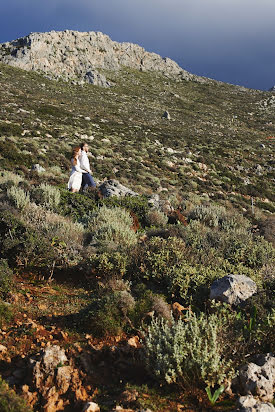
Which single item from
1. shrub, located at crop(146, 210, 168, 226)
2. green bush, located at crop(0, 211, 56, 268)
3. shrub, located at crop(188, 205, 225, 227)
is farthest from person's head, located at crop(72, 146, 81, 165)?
green bush, located at crop(0, 211, 56, 268)

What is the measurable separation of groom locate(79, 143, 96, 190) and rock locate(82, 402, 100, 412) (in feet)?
26.3

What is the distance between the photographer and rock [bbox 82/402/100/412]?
2.41m

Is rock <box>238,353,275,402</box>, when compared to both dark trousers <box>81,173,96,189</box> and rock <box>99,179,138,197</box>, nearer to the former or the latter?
rock <box>99,179,138,197</box>

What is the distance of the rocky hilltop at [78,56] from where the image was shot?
6512 cm

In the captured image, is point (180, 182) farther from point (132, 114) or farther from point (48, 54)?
point (48, 54)

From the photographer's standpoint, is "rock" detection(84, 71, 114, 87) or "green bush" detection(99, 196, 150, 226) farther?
"rock" detection(84, 71, 114, 87)

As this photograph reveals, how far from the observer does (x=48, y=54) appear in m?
69.7

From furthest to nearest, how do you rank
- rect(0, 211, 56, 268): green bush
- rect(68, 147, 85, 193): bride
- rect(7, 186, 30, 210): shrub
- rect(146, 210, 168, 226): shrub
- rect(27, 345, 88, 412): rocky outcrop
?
rect(68, 147, 85, 193): bride → rect(146, 210, 168, 226): shrub → rect(7, 186, 30, 210): shrub → rect(0, 211, 56, 268): green bush → rect(27, 345, 88, 412): rocky outcrop

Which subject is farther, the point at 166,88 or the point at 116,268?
the point at 166,88

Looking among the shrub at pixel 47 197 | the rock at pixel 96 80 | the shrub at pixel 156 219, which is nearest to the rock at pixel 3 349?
the shrub at pixel 47 197

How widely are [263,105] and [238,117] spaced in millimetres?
19242

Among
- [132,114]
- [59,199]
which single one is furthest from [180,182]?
[132,114]

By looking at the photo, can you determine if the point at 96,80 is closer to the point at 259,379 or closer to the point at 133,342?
the point at 133,342

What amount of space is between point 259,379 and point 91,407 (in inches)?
59.6
